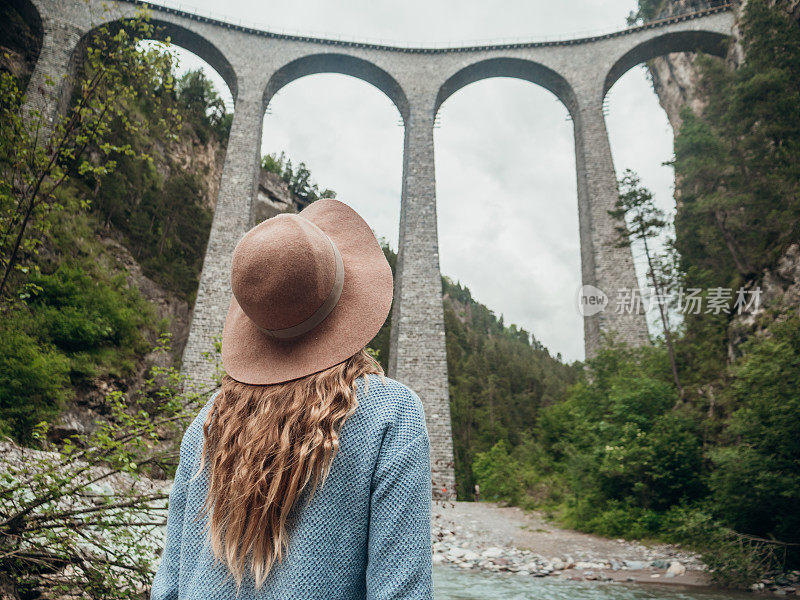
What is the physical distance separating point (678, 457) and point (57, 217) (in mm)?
13172

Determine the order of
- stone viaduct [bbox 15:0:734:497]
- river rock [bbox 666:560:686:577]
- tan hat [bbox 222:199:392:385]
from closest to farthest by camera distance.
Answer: tan hat [bbox 222:199:392:385] → river rock [bbox 666:560:686:577] → stone viaduct [bbox 15:0:734:497]

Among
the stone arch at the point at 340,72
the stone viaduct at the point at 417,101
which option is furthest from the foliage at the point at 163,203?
the stone arch at the point at 340,72

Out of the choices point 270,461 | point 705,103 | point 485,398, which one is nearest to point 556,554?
Answer: point 270,461

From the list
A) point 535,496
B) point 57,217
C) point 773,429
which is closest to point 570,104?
point 535,496

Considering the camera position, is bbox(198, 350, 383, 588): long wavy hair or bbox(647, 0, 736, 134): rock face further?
bbox(647, 0, 736, 134): rock face

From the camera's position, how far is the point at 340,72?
16516 millimetres

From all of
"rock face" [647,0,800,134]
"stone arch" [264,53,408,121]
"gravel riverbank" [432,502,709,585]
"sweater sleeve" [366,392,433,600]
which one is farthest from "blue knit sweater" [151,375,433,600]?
"rock face" [647,0,800,134]

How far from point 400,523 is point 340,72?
17.6m

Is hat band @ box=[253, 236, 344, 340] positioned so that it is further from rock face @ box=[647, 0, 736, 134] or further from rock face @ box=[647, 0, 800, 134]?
rock face @ box=[647, 0, 736, 134]

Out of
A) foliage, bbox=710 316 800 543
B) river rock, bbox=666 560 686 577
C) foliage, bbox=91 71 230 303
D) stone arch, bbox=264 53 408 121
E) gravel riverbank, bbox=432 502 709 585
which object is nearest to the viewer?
foliage, bbox=710 316 800 543

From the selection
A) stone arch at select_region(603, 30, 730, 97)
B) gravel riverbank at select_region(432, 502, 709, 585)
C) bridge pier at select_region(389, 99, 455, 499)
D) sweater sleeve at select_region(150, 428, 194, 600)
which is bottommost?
gravel riverbank at select_region(432, 502, 709, 585)

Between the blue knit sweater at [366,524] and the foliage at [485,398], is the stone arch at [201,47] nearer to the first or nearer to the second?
the foliage at [485,398]

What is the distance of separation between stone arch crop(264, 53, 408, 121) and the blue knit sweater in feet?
53.6

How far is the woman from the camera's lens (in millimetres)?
836
